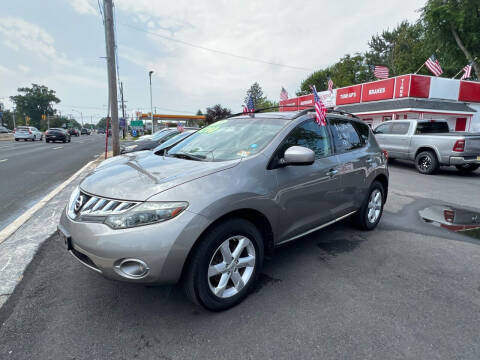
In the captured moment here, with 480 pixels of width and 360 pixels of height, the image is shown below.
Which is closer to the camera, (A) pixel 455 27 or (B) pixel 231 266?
(B) pixel 231 266

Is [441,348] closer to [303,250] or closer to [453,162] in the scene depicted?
[303,250]

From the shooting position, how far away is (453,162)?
8.81 m

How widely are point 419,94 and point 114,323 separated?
22494 mm

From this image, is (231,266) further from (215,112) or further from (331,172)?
(215,112)

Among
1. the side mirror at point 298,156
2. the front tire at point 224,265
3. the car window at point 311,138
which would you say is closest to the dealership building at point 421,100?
the car window at point 311,138

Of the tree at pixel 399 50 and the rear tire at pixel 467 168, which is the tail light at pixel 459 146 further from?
the tree at pixel 399 50

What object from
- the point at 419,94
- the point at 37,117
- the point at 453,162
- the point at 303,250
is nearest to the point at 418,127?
the point at 453,162

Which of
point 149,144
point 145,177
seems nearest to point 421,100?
point 149,144

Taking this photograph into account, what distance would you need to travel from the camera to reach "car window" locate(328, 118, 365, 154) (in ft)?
11.7

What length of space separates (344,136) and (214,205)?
2.37 meters

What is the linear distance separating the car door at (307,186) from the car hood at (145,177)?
598mm

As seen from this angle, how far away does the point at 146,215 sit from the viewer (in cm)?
201

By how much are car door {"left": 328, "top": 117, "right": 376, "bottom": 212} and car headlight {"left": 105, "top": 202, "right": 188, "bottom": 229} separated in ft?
7.20

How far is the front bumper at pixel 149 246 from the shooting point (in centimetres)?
196
